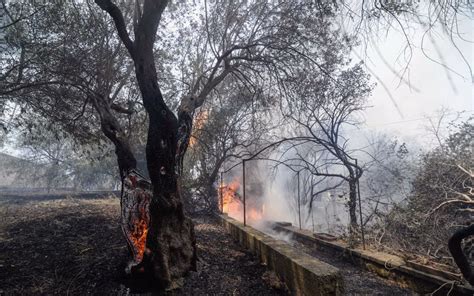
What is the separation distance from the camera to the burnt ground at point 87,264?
14.6ft

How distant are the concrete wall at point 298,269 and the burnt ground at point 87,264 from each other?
23 centimetres

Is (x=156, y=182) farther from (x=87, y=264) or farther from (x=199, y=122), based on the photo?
(x=199, y=122)

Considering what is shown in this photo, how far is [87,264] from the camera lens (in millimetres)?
5055

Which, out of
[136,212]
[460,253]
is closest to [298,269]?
[460,253]

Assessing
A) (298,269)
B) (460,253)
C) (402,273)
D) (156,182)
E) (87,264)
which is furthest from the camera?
(402,273)

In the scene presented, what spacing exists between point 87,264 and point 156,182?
196 centimetres

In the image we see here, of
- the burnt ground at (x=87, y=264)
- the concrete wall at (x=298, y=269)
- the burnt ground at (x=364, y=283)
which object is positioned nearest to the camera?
the concrete wall at (x=298, y=269)

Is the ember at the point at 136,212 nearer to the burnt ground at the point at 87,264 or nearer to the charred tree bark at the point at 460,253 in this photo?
the burnt ground at the point at 87,264

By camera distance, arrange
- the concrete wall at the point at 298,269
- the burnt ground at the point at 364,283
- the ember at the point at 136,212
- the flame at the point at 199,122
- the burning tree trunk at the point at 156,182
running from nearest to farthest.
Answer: the concrete wall at the point at 298,269 → the burning tree trunk at the point at 156,182 → the ember at the point at 136,212 → the burnt ground at the point at 364,283 → the flame at the point at 199,122

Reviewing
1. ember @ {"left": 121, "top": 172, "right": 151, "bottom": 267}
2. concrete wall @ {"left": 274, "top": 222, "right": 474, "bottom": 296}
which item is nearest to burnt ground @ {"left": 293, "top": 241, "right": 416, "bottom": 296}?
concrete wall @ {"left": 274, "top": 222, "right": 474, "bottom": 296}

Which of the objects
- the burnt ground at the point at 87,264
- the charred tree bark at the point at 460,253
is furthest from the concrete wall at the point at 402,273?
the burnt ground at the point at 87,264

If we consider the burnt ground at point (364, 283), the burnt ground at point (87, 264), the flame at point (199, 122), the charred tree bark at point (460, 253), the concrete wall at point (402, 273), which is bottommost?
the burnt ground at point (364, 283)

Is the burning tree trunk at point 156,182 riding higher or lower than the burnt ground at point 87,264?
higher

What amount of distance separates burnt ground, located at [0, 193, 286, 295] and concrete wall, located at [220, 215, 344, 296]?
0.76 feet
